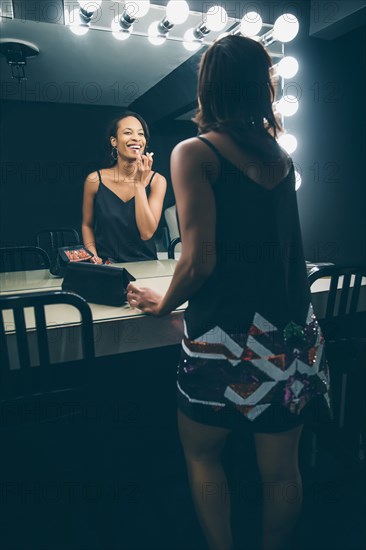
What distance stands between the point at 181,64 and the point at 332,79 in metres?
0.84

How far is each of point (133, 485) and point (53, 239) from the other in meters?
1.05

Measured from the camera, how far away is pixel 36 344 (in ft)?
3.17

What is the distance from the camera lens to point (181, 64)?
1865 millimetres

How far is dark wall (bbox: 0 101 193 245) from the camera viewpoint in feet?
5.24

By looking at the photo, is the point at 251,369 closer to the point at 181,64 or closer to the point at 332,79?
the point at 181,64

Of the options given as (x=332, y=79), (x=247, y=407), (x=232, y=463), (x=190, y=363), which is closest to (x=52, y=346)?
(x=190, y=363)

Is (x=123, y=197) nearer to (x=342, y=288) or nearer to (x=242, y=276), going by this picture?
(x=342, y=288)

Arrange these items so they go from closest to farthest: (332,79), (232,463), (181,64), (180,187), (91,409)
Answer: (180,187) → (91,409) → (232,463) → (181,64) → (332,79)

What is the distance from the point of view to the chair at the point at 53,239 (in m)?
1.66

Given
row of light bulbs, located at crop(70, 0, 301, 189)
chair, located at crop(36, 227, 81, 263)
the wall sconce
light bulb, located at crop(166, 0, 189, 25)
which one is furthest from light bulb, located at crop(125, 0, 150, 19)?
chair, located at crop(36, 227, 81, 263)

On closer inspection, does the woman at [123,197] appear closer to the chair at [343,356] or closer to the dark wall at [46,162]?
the dark wall at [46,162]

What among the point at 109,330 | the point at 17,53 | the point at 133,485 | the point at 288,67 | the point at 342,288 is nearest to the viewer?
the point at 109,330

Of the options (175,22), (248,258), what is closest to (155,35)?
(175,22)

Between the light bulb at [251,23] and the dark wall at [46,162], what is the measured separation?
85 centimetres
